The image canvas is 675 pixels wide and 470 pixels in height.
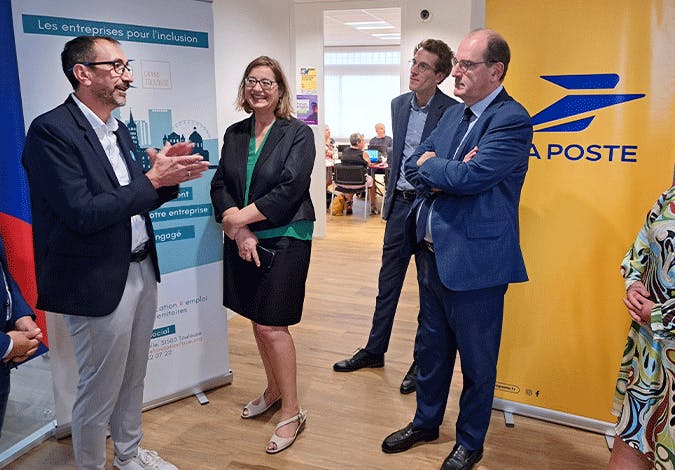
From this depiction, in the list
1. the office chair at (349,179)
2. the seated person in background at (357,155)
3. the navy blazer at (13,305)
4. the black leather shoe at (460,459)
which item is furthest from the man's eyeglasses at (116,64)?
the seated person in background at (357,155)

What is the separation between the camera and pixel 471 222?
235 cm

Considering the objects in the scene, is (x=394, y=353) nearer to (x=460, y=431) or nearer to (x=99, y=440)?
(x=460, y=431)

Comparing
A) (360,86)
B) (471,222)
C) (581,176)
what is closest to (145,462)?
(471,222)

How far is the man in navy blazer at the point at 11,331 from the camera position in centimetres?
185

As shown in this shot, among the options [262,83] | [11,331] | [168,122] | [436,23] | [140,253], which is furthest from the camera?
[436,23]

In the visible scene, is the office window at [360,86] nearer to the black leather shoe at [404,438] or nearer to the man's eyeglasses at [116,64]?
the black leather shoe at [404,438]

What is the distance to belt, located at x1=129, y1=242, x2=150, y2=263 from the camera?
231cm

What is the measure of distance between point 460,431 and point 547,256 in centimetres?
95

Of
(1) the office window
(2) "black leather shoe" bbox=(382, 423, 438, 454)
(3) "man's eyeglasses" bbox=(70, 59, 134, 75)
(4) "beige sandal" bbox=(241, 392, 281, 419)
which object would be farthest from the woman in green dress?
(1) the office window

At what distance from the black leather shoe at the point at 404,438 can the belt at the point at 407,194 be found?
4.12ft

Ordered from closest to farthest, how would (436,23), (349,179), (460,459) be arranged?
(460,459), (436,23), (349,179)

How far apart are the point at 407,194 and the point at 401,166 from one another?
6.7 inches

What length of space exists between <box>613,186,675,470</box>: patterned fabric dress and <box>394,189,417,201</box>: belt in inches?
54.4

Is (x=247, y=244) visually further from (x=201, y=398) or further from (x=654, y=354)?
(x=654, y=354)
